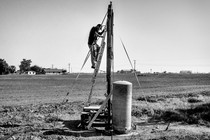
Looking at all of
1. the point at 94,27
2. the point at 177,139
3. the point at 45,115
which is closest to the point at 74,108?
the point at 45,115

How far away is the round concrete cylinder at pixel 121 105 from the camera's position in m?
8.45

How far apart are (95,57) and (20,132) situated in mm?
4531

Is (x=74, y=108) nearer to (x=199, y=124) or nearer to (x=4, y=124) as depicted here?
(x=4, y=124)

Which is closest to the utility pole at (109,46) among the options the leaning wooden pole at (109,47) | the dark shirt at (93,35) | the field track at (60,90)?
the leaning wooden pole at (109,47)

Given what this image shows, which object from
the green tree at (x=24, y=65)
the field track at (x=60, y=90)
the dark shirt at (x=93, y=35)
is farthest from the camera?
the green tree at (x=24, y=65)

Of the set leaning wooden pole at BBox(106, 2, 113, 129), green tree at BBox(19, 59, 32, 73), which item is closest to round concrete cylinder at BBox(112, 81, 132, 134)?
leaning wooden pole at BBox(106, 2, 113, 129)

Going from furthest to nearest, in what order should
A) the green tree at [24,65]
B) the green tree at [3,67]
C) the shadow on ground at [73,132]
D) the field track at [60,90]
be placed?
1. the green tree at [24,65]
2. the green tree at [3,67]
3. the field track at [60,90]
4. the shadow on ground at [73,132]

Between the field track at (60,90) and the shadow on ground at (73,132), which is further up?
the shadow on ground at (73,132)

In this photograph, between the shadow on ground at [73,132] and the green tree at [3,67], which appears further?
the green tree at [3,67]

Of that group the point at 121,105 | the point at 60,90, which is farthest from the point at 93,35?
the point at 60,90

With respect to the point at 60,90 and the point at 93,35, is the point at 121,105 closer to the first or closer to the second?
the point at 93,35

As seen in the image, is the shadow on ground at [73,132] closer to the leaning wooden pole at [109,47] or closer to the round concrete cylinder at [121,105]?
the leaning wooden pole at [109,47]

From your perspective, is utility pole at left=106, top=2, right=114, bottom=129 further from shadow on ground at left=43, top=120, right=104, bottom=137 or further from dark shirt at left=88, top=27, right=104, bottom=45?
shadow on ground at left=43, top=120, right=104, bottom=137

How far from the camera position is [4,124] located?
9453 mm
